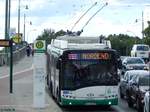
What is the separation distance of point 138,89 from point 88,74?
2.10 m

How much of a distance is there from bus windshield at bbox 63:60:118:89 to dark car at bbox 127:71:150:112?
2.75ft

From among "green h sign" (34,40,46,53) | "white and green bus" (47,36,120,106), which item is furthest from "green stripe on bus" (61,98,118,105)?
"green h sign" (34,40,46,53)

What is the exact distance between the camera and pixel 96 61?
22.5m

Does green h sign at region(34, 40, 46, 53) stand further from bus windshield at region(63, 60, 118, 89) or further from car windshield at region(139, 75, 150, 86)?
car windshield at region(139, 75, 150, 86)

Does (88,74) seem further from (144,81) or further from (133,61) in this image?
(133,61)

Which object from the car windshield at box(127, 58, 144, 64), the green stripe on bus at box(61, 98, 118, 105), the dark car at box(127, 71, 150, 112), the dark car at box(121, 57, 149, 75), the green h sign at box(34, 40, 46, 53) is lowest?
the dark car at box(121, 57, 149, 75)

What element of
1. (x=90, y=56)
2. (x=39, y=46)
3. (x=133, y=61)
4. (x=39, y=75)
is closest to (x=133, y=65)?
(x=133, y=61)

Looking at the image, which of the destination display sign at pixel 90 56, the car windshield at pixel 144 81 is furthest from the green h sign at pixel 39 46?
the car windshield at pixel 144 81

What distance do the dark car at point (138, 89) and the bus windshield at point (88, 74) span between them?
0.84 meters

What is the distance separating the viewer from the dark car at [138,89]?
2107 cm

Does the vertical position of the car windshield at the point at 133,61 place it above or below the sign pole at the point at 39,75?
below

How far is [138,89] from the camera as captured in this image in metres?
21.5

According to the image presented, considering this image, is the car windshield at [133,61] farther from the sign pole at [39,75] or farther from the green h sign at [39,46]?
the sign pole at [39,75]

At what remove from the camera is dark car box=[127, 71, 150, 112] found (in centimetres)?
2107
